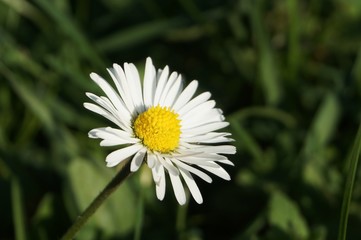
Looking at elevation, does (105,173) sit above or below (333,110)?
below

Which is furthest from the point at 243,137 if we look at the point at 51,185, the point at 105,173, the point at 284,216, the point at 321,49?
the point at 321,49

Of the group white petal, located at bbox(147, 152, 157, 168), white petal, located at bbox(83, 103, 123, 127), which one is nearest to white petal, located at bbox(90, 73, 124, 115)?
white petal, located at bbox(83, 103, 123, 127)

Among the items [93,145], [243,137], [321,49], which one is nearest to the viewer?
[243,137]

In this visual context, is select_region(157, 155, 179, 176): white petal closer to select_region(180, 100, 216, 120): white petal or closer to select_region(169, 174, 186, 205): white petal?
select_region(169, 174, 186, 205): white petal

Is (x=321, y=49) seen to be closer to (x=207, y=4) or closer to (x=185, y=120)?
(x=207, y=4)

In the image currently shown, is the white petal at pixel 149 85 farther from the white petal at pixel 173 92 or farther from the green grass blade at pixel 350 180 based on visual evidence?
the green grass blade at pixel 350 180

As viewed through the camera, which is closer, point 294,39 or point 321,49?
point 294,39
